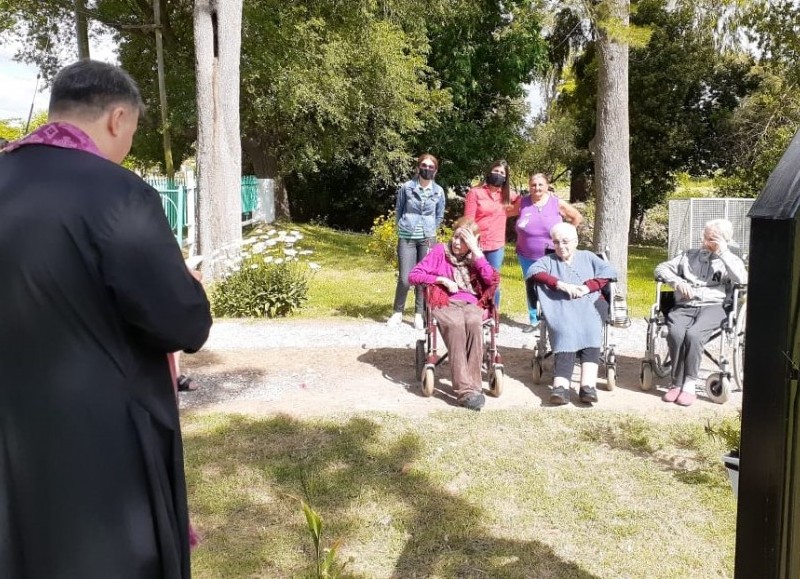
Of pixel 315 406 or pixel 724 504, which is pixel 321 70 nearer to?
pixel 315 406

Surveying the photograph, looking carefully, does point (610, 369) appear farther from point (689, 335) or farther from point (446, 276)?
point (446, 276)

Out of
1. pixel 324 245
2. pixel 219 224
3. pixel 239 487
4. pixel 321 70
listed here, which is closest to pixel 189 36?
pixel 321 70

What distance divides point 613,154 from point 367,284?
14.9ft

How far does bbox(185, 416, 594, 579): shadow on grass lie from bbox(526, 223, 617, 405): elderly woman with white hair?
1.52m

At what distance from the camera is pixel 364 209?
2453 cm

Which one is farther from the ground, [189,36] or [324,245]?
[189,36]

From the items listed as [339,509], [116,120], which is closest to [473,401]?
[339,509]

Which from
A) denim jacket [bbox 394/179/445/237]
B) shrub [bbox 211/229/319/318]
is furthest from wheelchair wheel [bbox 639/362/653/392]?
shrub [bbox 211/229/319/318]

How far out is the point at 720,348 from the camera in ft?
19.5

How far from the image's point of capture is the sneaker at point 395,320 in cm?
854

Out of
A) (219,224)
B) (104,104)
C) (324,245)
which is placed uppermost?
(104,104)

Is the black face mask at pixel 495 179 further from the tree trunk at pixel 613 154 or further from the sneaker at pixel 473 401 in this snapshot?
the sneaker at pixel 473 401

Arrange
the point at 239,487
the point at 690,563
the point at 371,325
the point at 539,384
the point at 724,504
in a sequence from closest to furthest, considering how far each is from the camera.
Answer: the point at 690,563, the point at 724,504, the point at 239,487, the point at 539,384, the point at 371,325

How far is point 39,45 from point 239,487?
21.2 metres
